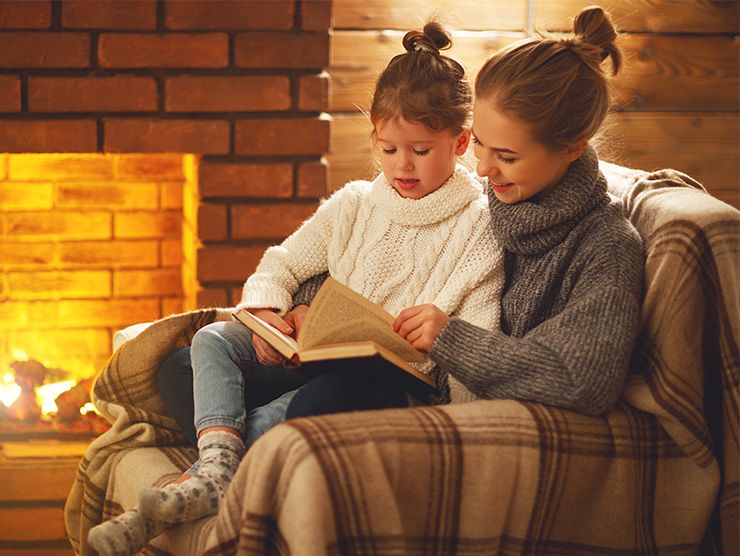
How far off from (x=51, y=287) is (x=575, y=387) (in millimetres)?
1744

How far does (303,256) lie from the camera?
5.86 ft

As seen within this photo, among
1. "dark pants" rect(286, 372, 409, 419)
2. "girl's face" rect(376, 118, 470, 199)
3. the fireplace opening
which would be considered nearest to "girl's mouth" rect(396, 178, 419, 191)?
"girl's face" rect(376, 118, 470, 199)

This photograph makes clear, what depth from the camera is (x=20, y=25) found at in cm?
230

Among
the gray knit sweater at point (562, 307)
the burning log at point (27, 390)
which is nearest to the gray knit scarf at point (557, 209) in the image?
the gray knit sweater at point (562, 307)

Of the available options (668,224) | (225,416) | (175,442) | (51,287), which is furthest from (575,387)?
(51,287)

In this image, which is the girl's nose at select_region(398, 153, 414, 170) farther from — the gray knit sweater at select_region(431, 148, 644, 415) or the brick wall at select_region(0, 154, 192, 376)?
the brick wall at select_region(0, 154, 192, 376)

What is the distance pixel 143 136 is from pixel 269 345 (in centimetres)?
95

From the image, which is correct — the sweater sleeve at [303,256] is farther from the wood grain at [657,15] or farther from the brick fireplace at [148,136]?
the wood grain at [657,15]

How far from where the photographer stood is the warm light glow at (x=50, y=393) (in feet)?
8.55

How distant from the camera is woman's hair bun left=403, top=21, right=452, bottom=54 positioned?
67.4 inches

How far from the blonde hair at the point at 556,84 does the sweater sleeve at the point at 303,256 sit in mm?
353

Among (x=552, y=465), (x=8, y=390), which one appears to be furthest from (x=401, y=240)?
(x=8, y=390)

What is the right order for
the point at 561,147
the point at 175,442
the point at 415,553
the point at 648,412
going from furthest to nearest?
the point at 175,442 < the point at 561,147 < the point at 648,412 < the point at 415,553

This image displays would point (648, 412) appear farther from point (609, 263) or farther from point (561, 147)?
point (561, 147)
